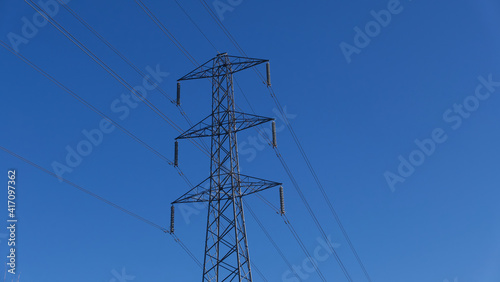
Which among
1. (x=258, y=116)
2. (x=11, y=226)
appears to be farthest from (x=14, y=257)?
(x=258, y=116)

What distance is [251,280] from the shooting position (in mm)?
36750

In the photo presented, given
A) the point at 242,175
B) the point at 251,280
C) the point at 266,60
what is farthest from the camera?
the point at 266,60

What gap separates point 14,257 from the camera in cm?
3675

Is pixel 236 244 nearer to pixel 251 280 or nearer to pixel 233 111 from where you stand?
pixel 251 280

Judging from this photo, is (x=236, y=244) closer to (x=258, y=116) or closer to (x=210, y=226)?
(x=210, y=226)

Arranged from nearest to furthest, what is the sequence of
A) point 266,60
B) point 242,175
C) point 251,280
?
point 251,280 → point 242,175 → point 266,60

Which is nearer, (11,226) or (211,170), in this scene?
(11,226)

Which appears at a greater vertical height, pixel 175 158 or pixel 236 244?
pixel 175 158

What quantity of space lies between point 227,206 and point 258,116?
5.39 metres

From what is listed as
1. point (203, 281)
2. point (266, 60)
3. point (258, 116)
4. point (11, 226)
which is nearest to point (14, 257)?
Result: point (11, 226)

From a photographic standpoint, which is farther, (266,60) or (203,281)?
(266,60)

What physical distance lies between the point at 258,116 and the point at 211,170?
403 cm

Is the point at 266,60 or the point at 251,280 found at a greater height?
the point at 266,60

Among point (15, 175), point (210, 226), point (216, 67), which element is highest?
point (216, 67)
